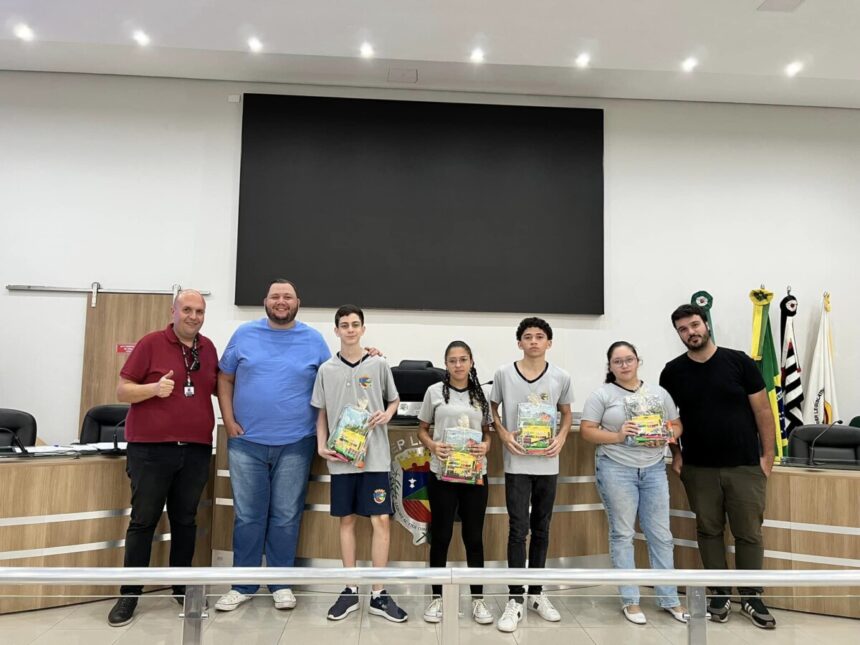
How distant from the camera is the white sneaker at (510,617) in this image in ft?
5.52

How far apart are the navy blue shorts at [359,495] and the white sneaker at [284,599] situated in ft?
4.48

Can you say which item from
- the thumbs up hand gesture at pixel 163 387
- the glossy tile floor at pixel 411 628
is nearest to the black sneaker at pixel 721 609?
the glossy tile floor at pixel 411 628

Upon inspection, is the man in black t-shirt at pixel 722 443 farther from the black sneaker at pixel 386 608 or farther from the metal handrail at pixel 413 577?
the black sneaker at pixel 386 608

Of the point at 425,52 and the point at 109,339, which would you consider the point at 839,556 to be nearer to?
the point at 425,52

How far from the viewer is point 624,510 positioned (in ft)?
10.4

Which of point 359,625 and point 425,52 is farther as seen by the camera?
point 425,52

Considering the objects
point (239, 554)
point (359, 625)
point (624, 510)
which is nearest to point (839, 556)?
point (624, 510)

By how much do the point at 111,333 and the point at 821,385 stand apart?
7.13 meters

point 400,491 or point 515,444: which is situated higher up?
point 515,444

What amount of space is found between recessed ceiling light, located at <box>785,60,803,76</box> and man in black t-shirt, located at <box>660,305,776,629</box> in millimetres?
3754

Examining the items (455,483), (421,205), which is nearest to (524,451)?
(455,483)

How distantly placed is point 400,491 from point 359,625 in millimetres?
1601

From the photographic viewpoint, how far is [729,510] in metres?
3.27

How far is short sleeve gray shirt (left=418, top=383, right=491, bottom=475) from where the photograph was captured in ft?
10.2
